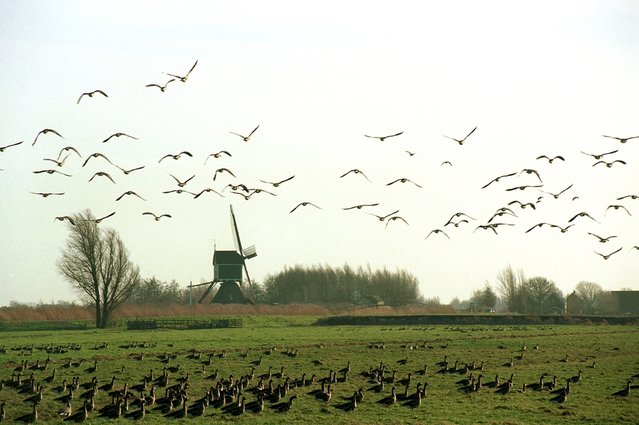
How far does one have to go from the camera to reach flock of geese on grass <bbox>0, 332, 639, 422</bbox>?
123ft

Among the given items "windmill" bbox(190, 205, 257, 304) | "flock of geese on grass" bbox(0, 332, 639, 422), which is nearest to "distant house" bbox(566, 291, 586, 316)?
"windmill" bbox(190, 205, 257, 304)

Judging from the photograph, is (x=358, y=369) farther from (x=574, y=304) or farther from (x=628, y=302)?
(x=574, y=304)

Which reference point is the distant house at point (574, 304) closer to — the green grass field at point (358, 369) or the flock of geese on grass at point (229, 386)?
the green grass field at point (358, 369)

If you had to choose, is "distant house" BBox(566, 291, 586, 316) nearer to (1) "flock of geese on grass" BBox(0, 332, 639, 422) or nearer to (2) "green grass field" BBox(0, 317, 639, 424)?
(2) "green grass field" BBox(0, 317, 639, 424)

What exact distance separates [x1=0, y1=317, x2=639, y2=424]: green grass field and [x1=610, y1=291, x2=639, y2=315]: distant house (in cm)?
9333

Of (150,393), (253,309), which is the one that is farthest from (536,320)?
(150,393)

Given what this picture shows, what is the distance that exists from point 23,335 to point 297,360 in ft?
130

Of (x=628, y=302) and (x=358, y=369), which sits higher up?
(x=628, y=302)

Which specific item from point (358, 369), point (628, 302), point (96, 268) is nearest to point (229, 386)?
point (358, 369)

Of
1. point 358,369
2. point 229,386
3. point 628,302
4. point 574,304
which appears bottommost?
point 229,386

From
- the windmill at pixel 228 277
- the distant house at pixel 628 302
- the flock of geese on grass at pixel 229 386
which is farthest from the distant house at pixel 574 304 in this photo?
the flock of geese on grass at pixel 229 386

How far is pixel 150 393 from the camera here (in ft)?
133

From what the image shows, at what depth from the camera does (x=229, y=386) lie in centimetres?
4200

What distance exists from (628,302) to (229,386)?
147165 millimetres
